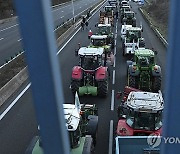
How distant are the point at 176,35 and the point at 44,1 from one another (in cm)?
60

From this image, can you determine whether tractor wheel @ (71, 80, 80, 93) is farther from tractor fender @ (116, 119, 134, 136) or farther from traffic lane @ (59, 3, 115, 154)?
tractor fender @ (116, 119, 134, 136)

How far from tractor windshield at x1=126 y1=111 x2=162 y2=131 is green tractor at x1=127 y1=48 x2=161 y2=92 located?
503 centimetres

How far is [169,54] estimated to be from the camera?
1460mm

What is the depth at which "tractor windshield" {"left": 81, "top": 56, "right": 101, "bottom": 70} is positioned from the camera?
1332 centimetres

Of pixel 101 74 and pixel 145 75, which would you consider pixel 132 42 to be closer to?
pixel 145 75

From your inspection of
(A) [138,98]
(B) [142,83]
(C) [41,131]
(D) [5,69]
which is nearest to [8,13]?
(D) [5,69]

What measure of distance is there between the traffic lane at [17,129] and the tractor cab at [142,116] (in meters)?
3.25

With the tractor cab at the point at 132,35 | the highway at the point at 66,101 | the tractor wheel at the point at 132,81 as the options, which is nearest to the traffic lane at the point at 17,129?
the highway at the point at 66,101

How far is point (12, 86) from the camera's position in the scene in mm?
15000

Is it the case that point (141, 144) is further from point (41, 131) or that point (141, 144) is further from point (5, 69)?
point (5, 69)

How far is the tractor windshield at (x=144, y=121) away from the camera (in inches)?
328

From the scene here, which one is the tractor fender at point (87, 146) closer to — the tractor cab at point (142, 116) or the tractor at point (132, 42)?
the tractor cab at point (142, 116)

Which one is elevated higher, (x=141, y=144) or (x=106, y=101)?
(x=141, y=144)

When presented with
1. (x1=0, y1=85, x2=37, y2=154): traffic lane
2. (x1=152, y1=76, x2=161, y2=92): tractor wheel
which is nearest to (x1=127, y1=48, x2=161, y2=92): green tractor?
(x1=152, y1=76, x2=161, y2=92): tractor wheel
